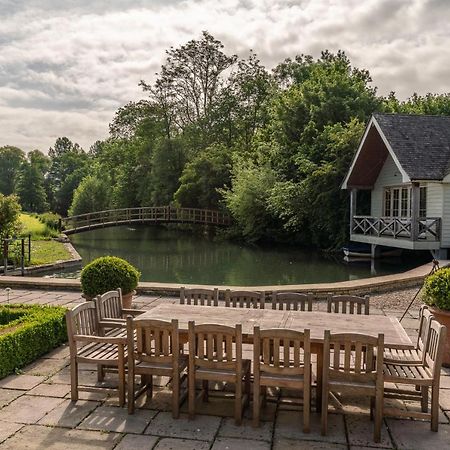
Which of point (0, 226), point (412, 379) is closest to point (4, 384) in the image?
point (412, 379)

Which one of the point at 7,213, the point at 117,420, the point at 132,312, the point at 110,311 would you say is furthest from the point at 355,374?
the point at 7,213

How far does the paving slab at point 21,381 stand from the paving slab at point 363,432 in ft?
11.1

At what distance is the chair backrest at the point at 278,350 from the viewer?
4.18 m

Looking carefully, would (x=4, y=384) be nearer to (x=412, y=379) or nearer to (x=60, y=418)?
(x=60, y=418)

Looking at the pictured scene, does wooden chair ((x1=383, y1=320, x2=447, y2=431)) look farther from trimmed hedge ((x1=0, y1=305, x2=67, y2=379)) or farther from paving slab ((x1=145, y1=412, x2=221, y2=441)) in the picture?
trimmed hedge ((x1=0, y1=305, x2=67, y2=379))

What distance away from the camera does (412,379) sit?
4293mm

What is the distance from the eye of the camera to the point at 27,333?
606 centimetres

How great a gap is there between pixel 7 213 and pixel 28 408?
13.7 meters

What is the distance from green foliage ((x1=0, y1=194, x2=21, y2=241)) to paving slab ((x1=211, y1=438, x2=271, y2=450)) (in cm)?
1481

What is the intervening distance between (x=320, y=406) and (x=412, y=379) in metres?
0.94

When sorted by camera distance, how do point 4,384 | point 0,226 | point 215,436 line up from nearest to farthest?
point 215,436
point 4,384
point 0,226

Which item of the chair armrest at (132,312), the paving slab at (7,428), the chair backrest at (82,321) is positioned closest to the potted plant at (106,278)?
the chair armrest at (132,312)

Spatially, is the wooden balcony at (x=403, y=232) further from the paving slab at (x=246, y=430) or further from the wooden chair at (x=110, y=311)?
the paving slab at (x=246, y=430)

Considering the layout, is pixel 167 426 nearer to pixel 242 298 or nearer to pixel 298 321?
pixel 298 321
